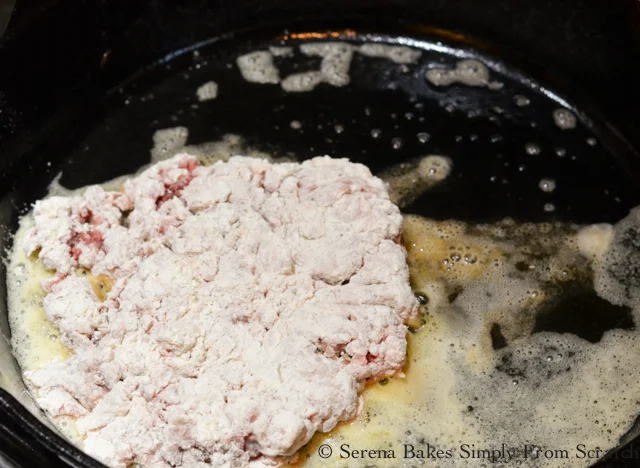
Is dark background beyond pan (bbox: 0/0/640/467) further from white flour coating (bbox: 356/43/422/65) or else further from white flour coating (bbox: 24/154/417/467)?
white flour coating (bbox: 24/154/417/467)

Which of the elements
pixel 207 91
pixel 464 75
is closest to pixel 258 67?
pixel 207 91

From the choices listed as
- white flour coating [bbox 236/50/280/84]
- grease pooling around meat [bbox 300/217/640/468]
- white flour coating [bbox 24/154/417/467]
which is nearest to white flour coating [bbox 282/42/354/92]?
white flour coating [bbox 236/50/280/84]

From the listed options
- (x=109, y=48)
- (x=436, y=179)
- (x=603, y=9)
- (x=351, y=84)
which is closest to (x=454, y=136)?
(x=436, y=179)

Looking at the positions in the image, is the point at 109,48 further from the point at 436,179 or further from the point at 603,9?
the point at 603,9

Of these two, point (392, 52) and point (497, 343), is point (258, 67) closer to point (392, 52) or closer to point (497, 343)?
point (392, 52)

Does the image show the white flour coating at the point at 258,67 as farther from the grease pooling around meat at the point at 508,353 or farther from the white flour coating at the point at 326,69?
the grease pooling around meat at the point at 508,353

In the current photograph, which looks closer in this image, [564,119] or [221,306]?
[221,306]

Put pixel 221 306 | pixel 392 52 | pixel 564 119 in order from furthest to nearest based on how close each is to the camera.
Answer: pixel 392 52
pixel 564 119
pixel 221 306
